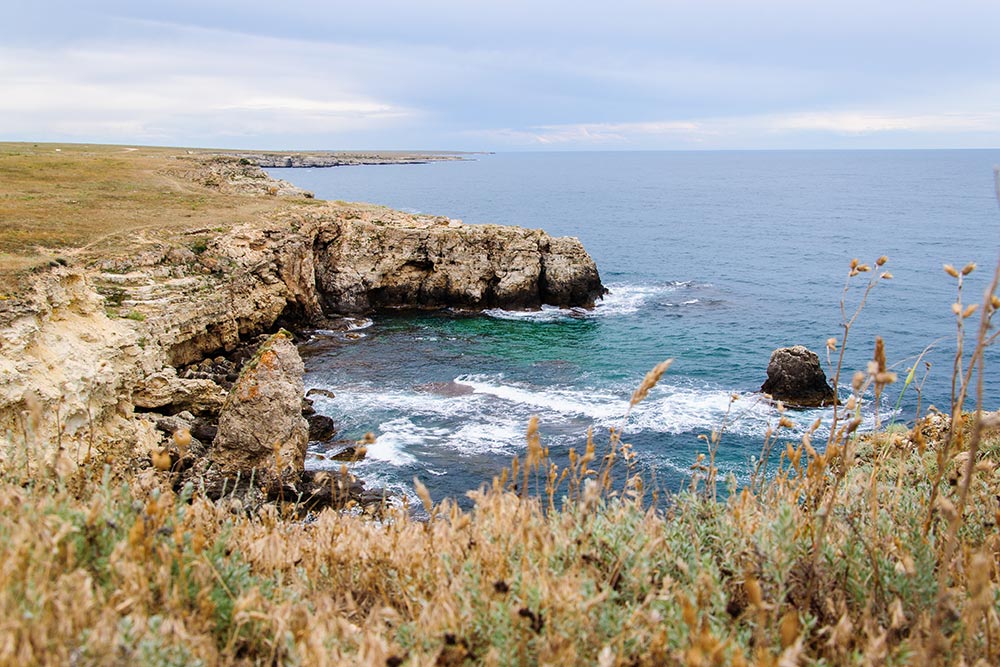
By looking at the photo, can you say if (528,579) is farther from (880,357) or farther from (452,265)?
(452,265)

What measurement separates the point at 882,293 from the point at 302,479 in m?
46.1

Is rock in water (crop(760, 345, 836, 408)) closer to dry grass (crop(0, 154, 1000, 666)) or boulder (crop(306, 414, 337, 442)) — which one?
boulder (crop(306, 414, 337, 442))

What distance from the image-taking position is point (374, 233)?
46.4m

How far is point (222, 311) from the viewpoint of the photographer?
32.0 metres

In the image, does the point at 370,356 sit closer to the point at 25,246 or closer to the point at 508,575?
the point at 25,246

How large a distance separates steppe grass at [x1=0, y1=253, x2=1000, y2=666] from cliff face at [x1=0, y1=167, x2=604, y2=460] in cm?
116

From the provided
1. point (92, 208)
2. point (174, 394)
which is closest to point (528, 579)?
point (174, 394)

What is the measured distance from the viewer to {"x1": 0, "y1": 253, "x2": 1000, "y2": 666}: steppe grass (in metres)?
3.35

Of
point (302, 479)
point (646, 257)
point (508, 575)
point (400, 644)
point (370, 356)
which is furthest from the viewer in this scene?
point (646, 257)

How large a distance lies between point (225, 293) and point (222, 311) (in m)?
1.08

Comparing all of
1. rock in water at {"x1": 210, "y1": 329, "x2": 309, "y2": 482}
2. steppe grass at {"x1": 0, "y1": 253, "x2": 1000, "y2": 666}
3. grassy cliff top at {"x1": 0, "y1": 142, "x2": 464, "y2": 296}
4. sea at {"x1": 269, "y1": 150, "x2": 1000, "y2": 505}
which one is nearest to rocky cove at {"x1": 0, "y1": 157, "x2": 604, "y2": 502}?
rock in water at {"x1": 210, "y1": 329, "x2": 309, "y2": 482}

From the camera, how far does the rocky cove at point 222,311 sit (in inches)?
701

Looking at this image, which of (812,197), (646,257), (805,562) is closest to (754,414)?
(805,562)

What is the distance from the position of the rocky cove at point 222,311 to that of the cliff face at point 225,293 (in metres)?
0.07
